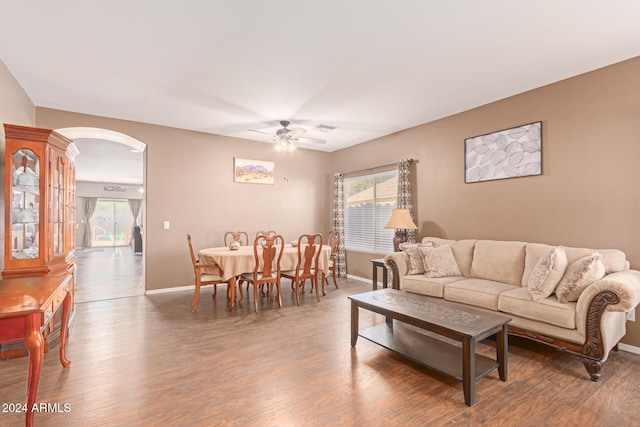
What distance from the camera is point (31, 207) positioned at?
119 inches

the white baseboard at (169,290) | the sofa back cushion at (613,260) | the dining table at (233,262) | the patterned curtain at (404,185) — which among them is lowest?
the white baseboard at (169,290)

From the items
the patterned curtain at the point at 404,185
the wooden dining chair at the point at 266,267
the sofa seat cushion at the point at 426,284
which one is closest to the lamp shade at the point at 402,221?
the patterned curtain at the point at 404,185

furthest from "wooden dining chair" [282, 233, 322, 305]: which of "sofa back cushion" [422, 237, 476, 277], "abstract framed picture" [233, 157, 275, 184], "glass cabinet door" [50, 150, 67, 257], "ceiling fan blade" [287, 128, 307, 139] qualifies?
"glass cabinet door" [50, 150, 67, 257]

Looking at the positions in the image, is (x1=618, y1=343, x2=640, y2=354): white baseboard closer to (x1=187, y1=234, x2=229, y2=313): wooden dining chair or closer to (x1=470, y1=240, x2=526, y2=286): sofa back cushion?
(x1=470, y1=240, x2=526, y2=286): sofa back cushion

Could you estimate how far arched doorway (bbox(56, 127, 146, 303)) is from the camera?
17.2 ft

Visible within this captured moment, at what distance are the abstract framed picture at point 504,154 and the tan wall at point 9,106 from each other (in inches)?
211

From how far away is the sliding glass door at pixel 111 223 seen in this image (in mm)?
12594

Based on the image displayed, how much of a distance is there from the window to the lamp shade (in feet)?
2.57

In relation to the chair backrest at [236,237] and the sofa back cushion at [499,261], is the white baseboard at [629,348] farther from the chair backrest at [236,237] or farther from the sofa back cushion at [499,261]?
the chair backrest at [236,237]

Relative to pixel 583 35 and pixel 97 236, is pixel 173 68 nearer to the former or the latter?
pixel 583 35

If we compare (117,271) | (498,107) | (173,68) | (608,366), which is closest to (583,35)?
(498,107)

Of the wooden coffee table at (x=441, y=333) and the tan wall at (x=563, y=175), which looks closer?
the wooden coffee table at (x=441, y=333)

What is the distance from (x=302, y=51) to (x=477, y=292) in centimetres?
294

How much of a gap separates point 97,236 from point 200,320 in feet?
38.4
